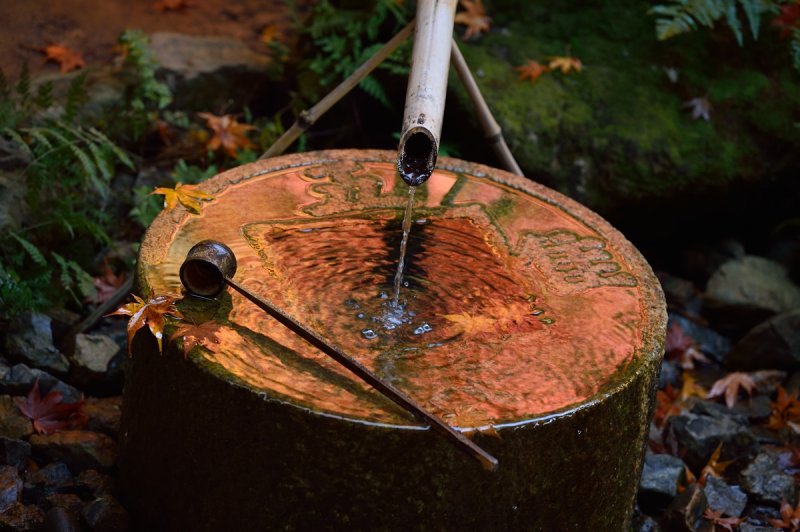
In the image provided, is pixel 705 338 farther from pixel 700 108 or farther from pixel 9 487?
pixel 9 487

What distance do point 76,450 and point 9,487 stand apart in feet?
0.90

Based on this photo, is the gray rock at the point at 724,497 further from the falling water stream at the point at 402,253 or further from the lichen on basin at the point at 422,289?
the falling water stream at the point at 402,253

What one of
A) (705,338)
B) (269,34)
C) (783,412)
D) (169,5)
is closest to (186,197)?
(783,412)

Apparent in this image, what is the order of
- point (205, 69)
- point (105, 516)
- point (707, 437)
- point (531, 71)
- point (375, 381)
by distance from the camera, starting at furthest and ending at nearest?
1. point (205, 69)
2. point (531, 71)
3. point (707, 437)
4. point (105, 516)
5. point (375, 381)

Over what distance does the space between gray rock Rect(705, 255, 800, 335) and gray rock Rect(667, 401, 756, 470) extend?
1.00 m

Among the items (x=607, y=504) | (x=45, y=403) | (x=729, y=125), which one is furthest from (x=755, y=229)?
(x=45, y=403)

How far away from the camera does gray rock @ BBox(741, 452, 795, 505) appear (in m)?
3.57

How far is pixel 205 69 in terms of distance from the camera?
5.36 metres

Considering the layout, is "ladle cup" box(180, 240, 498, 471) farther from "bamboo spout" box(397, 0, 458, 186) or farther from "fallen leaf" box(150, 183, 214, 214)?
"bamboo spout" box(397, 0, 458, 186)

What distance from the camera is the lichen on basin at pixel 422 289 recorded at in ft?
7.74

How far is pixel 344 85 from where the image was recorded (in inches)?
139

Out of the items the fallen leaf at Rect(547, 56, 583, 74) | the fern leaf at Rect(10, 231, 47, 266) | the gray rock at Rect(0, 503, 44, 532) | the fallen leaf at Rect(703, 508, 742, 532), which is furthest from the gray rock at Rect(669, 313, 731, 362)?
the gray rock at Rect(0, 503, 44, 532)

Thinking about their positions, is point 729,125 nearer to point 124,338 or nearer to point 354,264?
point 354,264

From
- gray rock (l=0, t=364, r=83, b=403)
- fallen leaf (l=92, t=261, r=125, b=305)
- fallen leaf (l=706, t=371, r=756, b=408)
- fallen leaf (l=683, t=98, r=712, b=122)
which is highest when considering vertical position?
fallen leaf (l=683, t=98, r=712, b=122)
